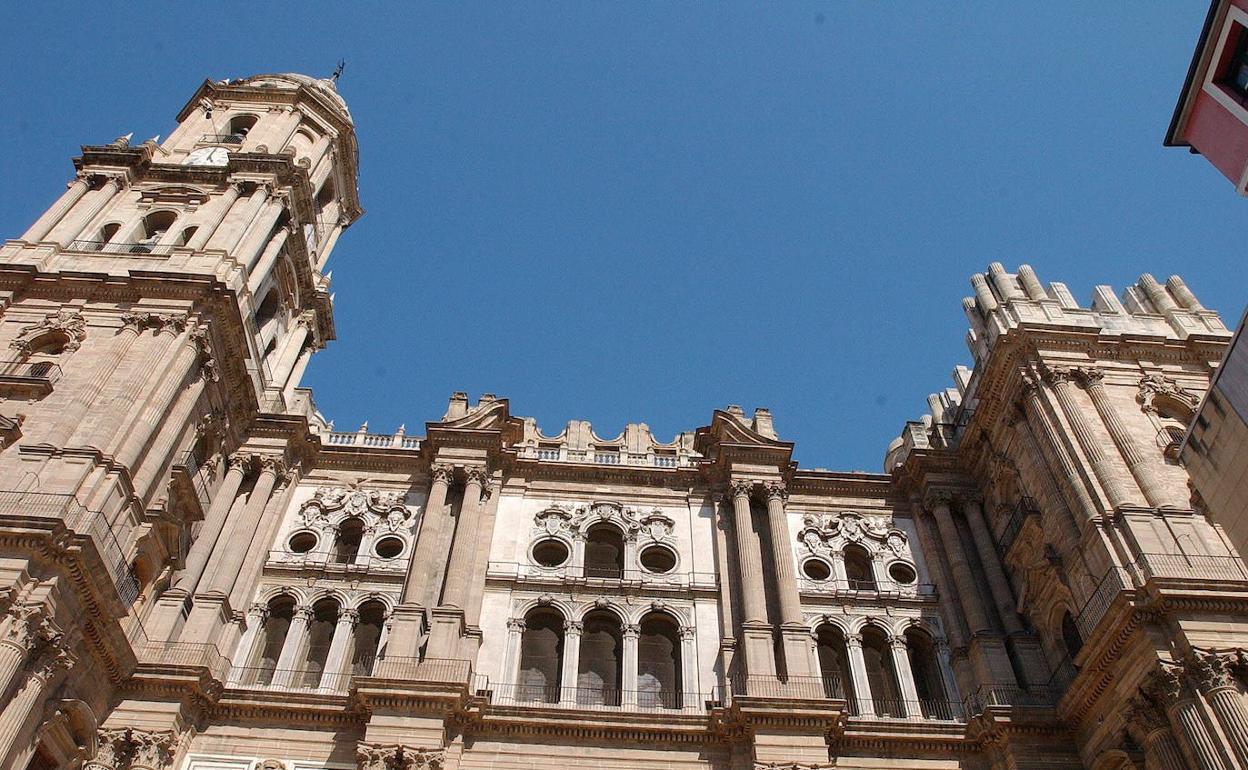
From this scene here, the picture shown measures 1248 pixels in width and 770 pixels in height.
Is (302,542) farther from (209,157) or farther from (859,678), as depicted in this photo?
(209,157)

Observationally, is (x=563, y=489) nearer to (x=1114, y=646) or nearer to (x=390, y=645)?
(x=390, y=645)

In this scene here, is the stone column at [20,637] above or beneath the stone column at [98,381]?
beneath

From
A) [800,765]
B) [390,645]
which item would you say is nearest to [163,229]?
[390,645]

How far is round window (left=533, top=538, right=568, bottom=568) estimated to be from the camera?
2911 centimetres

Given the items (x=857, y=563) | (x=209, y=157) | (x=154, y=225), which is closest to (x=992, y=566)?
(x=857, y=563)

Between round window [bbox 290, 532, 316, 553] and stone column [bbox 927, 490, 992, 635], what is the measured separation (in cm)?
1864

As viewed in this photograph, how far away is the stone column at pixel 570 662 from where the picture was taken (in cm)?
2488

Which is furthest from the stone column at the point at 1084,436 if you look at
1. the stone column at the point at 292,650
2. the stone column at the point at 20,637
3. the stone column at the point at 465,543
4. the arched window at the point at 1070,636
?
the stone column at the point at 20,637

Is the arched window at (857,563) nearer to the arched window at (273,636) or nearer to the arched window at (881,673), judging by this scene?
the arched window at (881,673)

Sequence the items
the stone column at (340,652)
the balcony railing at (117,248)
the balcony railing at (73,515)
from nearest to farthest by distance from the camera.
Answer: the balcony railing at (73,515), the stone column at (340,652), the balcony railing at (117,248)

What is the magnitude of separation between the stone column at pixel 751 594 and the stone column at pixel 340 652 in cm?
1027

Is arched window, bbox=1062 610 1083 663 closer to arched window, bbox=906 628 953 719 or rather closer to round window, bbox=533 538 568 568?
arched window, bbox=906 628 953 719

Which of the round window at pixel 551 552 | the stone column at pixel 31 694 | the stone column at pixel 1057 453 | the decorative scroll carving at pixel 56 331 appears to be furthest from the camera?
the round window at pixel 551 552

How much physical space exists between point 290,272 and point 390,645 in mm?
17609
